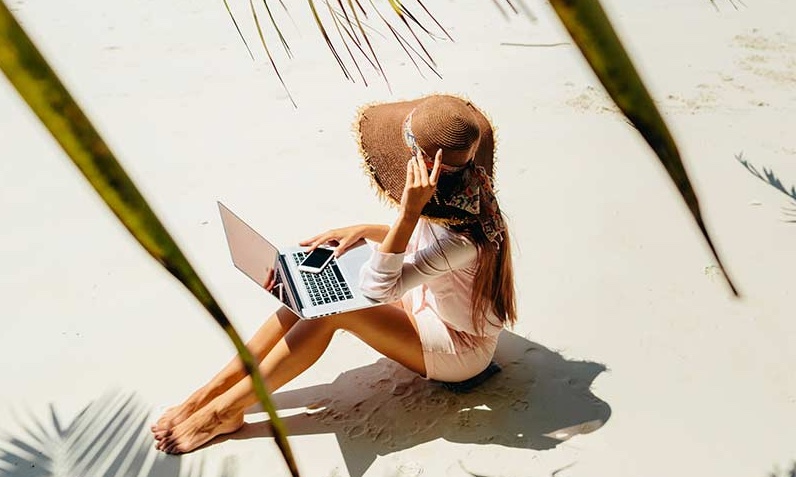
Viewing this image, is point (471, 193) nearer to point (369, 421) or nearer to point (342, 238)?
point (342, 238)

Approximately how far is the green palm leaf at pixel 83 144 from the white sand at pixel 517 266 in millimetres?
280

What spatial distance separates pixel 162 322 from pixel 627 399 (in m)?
1.60

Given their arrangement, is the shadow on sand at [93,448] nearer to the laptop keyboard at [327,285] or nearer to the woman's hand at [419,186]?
the laptop keyboard at [327,285]

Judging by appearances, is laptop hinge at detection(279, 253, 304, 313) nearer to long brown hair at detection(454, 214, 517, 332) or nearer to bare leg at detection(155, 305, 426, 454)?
bare leg at detection(155, 305, 426, 454)

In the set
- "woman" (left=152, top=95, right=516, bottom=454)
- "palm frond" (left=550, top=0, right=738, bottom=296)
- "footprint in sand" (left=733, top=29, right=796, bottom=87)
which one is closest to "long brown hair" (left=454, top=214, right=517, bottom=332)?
"woman" (left=152, top=95, right=516, bottom=454)

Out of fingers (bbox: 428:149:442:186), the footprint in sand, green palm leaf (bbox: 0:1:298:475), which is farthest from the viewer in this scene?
the footprint in sand

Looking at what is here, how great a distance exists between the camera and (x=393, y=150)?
81.0 inches

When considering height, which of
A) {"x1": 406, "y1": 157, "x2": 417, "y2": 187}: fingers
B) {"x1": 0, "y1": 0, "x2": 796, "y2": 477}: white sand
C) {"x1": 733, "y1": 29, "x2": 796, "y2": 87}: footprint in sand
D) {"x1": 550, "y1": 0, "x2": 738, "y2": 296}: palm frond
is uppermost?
{"x1": 550, "y1": 0, "x2": 738, "y2": 296}: palm frond

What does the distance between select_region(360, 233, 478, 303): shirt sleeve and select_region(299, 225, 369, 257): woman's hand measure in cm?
36

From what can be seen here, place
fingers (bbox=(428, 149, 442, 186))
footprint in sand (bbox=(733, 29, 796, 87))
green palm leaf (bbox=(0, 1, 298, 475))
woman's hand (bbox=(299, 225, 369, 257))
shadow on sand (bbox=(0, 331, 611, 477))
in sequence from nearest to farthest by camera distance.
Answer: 1. green palm leaf (bbox=(0, 1, 298, 475))
2. fingers (bbox=(428, 149, 442, 186))
3. shadow on sand (bbox=(0, 331, 611, 477))
4. woman's hand (bbox=(299, 225, 369, 257))
5. footprint in sand (bbox=(733, 29, 796, 87))

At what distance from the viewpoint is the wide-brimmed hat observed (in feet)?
6.02

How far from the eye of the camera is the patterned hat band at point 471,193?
74.6 inches

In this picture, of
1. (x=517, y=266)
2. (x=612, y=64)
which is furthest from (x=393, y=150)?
(x=612, y=64)

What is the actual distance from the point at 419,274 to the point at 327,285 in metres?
0.34
